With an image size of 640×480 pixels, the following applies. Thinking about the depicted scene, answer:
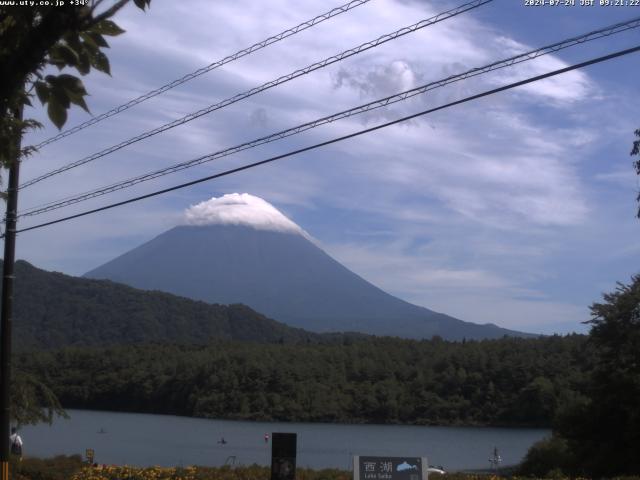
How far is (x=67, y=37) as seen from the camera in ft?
12.3

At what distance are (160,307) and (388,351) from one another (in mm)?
77701

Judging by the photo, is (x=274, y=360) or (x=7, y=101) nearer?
(x=7, y=101)

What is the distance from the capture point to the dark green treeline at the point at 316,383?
8456 cm

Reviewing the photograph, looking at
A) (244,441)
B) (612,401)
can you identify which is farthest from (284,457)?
(244,441)

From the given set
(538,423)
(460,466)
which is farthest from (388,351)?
(460,466)

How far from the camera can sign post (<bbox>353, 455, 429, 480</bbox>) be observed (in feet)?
41.5

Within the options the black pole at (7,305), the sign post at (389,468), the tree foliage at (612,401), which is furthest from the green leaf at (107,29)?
the tree foliage at (612,401)

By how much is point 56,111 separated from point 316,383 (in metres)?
92.7

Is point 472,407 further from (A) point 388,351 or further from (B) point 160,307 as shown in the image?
(B) point 160,307

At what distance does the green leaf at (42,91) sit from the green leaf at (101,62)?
236 millimetres

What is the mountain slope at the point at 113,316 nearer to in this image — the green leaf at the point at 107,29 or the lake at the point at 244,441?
the lake at the point at 244,441

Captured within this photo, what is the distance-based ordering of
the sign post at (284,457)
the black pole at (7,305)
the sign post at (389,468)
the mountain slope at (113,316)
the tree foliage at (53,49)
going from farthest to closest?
the mountain slope at (113,316)
the black pole at (7,305)
the sign post at (284,457)
the sign post at (389,468)
the tree foliage at (53,49)

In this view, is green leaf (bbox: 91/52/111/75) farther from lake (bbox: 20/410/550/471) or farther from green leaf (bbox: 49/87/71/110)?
lake (bbox: 20/410/550/471)

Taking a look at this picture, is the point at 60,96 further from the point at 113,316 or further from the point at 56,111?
the point at 113,316
